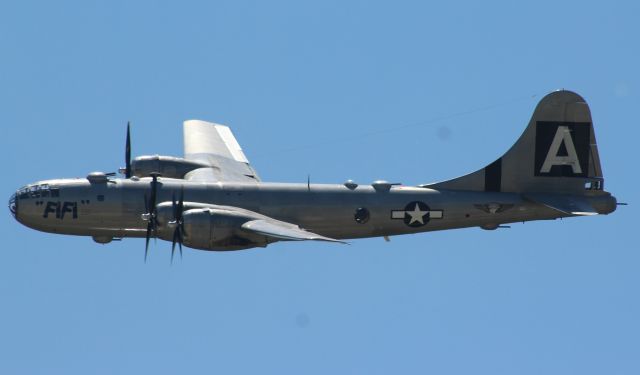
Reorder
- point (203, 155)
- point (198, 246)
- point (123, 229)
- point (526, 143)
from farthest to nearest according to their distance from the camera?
point (203, 155) < point (526, 143) < point (123, 229) < point (198, 246)

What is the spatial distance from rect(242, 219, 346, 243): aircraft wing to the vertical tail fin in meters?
7.84

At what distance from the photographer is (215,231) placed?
4991cm

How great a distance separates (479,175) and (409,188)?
10.3ft

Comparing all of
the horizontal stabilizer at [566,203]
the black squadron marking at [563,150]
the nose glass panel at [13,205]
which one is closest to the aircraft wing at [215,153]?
the nose glass panel at [13,205]

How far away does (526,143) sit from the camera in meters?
56.7

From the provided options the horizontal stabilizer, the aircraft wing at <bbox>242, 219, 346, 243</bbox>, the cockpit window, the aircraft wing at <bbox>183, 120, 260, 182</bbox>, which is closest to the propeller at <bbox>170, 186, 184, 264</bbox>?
the aircraft wing at <bbox>242, 219, 346, 243</bbox>

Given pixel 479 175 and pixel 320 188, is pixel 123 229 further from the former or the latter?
pixel 479 175

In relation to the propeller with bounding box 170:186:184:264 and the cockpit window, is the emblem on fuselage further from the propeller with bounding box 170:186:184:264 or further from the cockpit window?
the cockpit window

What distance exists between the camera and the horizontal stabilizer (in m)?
54.6

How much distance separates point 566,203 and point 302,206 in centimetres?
1115

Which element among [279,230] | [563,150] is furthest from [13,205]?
[563,150]

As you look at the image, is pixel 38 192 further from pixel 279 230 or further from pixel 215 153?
pixel 279 230

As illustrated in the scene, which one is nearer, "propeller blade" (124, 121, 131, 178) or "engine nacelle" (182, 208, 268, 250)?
"engine nacelle" (182, 208, 268, 250)

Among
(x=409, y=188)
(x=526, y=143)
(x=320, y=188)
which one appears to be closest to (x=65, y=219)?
(x=320, y=188)
